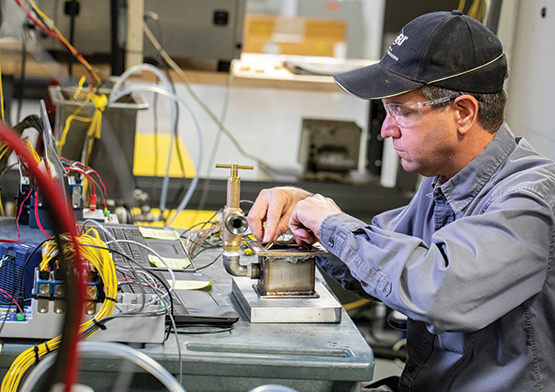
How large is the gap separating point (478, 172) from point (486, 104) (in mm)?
121

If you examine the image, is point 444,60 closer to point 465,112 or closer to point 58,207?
point 465,112

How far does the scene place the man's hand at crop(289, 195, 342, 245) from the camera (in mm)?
1067

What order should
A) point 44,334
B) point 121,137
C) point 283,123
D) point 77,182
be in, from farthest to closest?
point 283,123
point 121,137
point 77,182
point 44,334

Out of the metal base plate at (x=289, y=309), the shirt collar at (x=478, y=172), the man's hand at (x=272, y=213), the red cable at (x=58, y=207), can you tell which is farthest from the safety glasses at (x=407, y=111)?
the red cable at (x=58, y=207)

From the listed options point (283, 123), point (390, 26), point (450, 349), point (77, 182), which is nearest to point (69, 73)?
point (77, 182)

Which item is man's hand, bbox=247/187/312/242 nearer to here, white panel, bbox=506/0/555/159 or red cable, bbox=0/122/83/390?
red cable, bbox=0/122/83/390

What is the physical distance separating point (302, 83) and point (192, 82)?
469mm

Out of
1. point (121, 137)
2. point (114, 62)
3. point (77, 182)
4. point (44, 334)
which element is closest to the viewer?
point (44, 334)

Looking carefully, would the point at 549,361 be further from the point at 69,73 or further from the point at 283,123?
the point at 283,123

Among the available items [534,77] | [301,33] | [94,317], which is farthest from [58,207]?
[301,33]

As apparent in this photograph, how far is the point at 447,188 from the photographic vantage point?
3.72 ft

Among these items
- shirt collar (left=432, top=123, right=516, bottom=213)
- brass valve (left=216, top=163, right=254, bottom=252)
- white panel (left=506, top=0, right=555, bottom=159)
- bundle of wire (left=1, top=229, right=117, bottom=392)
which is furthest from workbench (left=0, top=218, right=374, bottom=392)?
white panel (left=506, top=0, right=555, bottom=159)

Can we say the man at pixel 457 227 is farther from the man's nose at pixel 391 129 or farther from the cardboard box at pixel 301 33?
the cardboard box at pixel 301 33

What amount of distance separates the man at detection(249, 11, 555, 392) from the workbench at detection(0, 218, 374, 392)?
12cm
